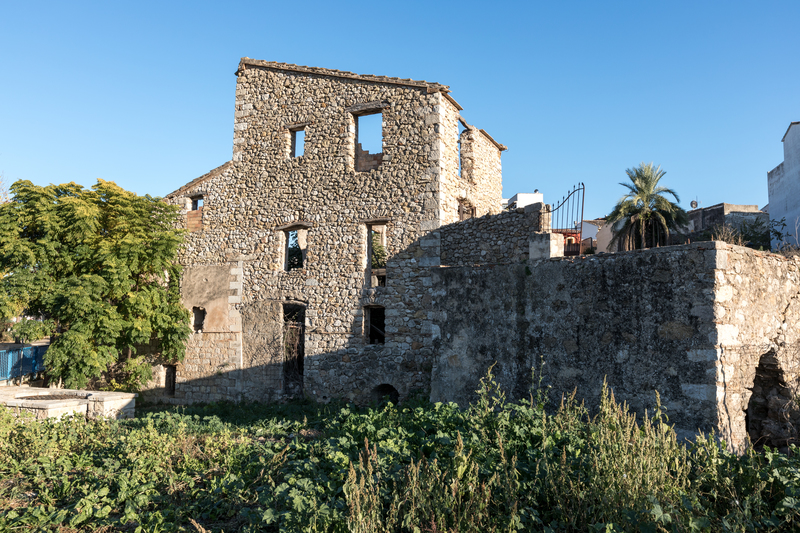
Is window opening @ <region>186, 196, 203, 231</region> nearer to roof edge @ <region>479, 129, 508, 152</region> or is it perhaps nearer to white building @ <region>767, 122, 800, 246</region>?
roof edge @ <region>479, 129, 508, 152</region>

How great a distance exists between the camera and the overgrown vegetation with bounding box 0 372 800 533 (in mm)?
3723

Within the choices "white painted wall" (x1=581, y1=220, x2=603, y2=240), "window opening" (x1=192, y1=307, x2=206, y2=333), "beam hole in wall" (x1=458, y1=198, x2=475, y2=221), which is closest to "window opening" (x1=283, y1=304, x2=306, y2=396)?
"window opening" (x1=192, y1=307, x2=206, y2=333)

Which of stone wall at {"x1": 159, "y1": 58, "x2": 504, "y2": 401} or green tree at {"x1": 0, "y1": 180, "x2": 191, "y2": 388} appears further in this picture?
green tree at {"x1": 0, "y1": 180, "x2": 191, "y2": 388}

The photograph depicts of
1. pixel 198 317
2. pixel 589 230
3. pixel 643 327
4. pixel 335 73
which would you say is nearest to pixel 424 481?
pixel 643 327

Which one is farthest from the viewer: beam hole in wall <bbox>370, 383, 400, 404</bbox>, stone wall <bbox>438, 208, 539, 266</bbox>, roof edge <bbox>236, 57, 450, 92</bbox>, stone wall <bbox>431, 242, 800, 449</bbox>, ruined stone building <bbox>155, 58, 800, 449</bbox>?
roof edge <bbox>236, 57, 450, 92</bbox>

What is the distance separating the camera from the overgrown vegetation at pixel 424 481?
3.72 m

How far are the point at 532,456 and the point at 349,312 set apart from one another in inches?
325

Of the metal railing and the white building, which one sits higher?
the white building

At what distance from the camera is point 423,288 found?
1178 cm

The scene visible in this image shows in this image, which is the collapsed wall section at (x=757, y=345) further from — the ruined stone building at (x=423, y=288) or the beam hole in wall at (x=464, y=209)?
the beam hole in wall at (x=464, y=209)

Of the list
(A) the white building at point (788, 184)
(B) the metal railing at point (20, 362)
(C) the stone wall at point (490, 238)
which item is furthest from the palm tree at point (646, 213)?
(B) the metal railing at point (20, 362)

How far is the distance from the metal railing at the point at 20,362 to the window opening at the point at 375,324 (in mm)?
10891

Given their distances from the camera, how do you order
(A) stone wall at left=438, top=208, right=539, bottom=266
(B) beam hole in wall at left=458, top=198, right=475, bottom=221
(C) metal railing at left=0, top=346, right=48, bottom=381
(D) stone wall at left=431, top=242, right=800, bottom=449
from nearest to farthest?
(D) stone wall at left=431, top=242, right=800, bottom=449, (A) stone wall at left=438, top=208, right=539, bottom=266, (B) beam hole in wall at left=458, top=198, right=475, bottom=221, (C) metal railing at left=0, top=346, right=48, bottom=381

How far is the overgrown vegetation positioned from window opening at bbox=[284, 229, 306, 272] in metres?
7.10
